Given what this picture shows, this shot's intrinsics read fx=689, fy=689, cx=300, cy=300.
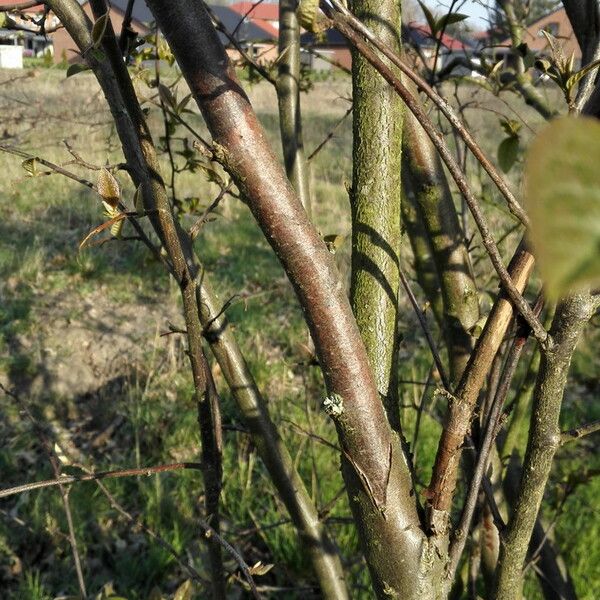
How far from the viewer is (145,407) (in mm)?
3453

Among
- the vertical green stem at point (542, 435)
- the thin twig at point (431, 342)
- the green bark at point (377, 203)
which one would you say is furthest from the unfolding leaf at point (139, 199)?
the vertical green stem at point (542, 435)

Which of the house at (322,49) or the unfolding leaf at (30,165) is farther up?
the house at (322,49)

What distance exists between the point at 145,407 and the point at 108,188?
2.74 metres

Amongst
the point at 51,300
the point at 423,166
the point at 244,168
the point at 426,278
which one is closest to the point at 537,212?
the point at 244,168

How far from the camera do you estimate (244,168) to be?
0.69 meters

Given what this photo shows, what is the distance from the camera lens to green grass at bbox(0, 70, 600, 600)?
2.49 metres

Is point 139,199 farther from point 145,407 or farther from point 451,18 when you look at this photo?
point 145,407

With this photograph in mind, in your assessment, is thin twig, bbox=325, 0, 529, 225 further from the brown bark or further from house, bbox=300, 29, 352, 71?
the brown bark

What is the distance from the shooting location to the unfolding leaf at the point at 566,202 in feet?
0.48

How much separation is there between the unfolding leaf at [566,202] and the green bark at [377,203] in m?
0.74

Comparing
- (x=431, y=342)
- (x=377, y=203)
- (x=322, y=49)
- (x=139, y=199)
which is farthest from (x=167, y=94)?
(x=322, y=49)

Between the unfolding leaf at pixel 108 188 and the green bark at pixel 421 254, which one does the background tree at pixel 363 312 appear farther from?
the green bark at pixel 421 254

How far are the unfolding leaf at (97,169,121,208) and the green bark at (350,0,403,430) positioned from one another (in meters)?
0.31

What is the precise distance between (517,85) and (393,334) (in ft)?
3.66
